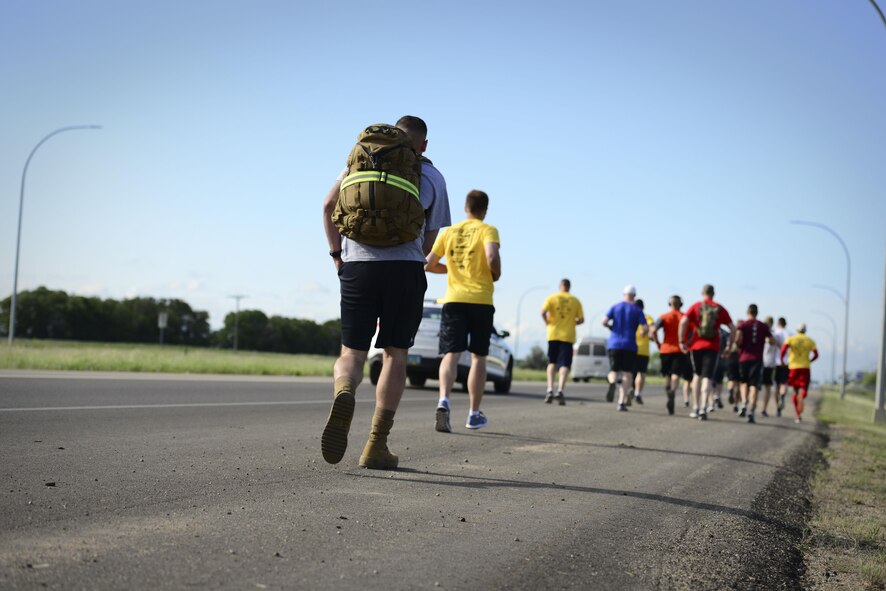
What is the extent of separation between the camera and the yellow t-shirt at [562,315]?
53.8 feet

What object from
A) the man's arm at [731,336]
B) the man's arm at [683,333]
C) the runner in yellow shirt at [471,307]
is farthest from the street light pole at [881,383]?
the runner in yellow shirt at [471,307]

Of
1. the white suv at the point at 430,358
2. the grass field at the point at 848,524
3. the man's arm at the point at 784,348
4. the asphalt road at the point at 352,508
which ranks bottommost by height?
the grass field at the point at 848,524

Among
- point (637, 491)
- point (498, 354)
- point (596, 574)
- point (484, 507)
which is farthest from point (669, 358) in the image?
point (596, 574)

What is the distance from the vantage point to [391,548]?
12.4 feet

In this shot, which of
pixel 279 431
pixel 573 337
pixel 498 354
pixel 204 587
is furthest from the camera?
pixel 498 354

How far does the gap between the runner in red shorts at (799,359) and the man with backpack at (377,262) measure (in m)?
14.5

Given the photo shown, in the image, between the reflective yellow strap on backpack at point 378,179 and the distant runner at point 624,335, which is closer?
the reflective yellow strap on backpack at point 378,179

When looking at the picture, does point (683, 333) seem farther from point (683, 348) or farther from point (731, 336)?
point (731, 336)

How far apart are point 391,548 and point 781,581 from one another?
5.10ft

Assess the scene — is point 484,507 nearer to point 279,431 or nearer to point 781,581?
point 781,581

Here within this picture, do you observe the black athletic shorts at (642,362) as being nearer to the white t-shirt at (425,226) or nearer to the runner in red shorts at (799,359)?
the runner in red shorts at (799,359)

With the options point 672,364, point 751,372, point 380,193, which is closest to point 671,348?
point 672,364

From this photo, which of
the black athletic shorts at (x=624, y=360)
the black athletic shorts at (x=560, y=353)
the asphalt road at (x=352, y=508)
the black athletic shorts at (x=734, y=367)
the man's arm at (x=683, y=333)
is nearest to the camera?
the asphalt road at (x=352, y=508)

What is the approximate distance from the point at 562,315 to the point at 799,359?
5884 mm
